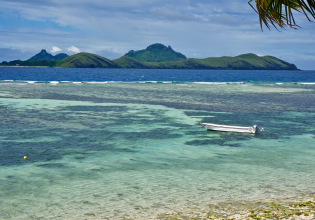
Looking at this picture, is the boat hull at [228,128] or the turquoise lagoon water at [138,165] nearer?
the turquoise lagoon water at [138,165]

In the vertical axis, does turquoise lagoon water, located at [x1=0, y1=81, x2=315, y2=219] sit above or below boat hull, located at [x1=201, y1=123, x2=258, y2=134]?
below

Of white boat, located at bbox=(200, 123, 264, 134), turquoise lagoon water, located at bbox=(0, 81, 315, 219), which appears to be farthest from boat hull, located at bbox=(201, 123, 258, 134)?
turquoise lagoon water, located at bbox=(0, 81, 315, 219)

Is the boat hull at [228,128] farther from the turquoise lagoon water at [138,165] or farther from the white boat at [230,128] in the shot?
the turquoise lagoon water at [138,165]

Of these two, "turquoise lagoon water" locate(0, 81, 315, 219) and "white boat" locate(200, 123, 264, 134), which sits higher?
"white boat" locate(200, 123, 264, 134)

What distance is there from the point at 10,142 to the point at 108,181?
28.1 ft

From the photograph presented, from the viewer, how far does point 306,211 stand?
8352 millimetres

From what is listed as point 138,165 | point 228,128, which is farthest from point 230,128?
point 138,165

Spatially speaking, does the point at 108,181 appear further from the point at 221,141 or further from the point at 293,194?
the point at 221,141

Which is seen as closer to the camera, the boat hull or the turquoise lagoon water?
the turquoise lagoon water

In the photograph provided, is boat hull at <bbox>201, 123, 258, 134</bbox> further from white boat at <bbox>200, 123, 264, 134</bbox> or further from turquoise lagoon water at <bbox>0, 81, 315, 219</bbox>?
turquoise lagoon water at <bbox>0, 81, 315, 219</bbox>

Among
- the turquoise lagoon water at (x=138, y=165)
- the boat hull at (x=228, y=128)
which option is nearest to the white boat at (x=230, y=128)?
the boat hull at (x=228, y=128)

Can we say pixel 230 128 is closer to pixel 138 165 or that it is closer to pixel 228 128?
pixel 228 128

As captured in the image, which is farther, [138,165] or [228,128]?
[228,128]

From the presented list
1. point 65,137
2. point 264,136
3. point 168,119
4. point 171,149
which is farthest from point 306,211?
point 168,119
